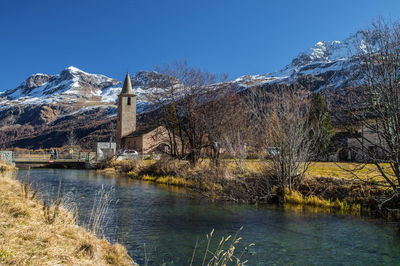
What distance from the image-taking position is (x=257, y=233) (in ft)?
30.8

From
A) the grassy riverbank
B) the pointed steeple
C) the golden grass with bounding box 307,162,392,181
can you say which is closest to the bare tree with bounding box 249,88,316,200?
the grassy riverbank

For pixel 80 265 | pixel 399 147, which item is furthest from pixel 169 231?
pixel 399 147

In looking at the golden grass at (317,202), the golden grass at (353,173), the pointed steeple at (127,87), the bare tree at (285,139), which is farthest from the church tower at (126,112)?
the golden grass at (317,202)

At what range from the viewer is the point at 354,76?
11039 mm

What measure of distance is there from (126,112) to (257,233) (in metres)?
52.5

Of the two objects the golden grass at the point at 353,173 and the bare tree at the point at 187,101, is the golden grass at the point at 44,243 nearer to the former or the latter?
the golden grass at the point at 353,173

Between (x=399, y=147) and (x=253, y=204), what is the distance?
6201mm

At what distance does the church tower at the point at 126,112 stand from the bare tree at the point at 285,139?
47063mm

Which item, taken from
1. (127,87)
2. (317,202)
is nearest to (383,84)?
(317,202)

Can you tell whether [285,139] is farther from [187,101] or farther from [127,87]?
[127,87]

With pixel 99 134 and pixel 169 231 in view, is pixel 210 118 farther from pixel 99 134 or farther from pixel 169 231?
pixel 99 134

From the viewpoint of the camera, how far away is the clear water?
7430 millimetres

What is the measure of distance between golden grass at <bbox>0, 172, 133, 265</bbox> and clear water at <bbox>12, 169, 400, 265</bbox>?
129 cm

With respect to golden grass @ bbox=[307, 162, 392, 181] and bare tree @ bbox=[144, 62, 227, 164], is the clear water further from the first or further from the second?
bare tree @ bbox=[144, 62, 227, 164]
